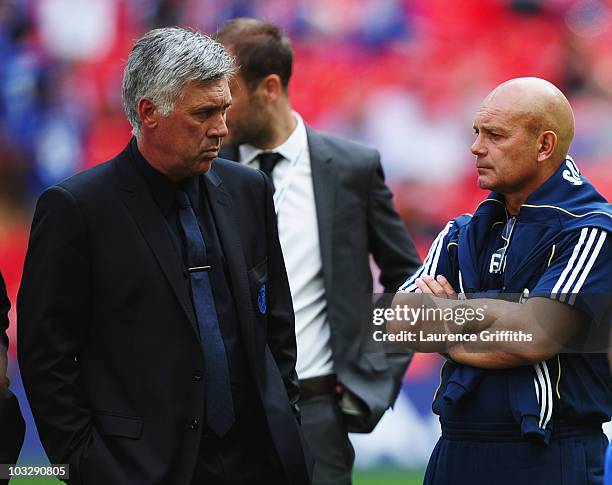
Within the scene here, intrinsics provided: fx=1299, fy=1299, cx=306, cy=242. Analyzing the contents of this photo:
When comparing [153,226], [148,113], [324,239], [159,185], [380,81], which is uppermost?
[380,81]

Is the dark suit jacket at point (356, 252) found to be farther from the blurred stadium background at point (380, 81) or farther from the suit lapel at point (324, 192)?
the blurred stadium background at point (380, 81)

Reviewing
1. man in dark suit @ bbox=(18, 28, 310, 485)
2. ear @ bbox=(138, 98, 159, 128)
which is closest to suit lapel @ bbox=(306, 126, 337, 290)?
man in dark suit @ bbox=(18, 28, 310, 485)

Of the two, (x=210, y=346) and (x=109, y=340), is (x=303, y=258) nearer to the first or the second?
(x=210, y=346)

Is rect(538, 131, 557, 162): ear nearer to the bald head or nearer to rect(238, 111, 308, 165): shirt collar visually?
the bald head

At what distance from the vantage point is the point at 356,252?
519 cm

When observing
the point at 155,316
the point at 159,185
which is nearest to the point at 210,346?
the point at 155,316

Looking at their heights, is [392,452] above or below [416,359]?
below

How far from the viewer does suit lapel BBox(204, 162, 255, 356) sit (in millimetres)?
3844

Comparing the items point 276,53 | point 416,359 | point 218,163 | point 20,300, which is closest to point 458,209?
point 416,359

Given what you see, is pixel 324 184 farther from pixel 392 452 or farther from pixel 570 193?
pixel 392 452

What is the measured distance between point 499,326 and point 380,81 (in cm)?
445

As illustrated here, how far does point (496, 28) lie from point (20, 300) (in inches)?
194

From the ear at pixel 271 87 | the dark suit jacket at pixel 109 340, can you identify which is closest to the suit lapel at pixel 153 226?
the dark suit jacket at pixel 109 340

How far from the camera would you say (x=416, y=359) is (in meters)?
8.05
